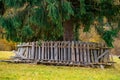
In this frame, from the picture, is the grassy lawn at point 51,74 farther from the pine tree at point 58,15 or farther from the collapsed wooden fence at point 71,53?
the pine tree at point 58,15

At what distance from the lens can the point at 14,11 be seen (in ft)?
61.5

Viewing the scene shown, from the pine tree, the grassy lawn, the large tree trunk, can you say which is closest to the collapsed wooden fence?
the pine tree

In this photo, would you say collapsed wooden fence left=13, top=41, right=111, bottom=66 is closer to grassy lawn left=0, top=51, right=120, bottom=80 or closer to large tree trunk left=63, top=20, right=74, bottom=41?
large tree trunk left=63, top=20, right=74, bottom=41

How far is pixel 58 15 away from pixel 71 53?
7.74 feet

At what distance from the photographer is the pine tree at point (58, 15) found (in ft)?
54.7

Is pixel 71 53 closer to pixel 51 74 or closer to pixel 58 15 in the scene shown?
pixel 58 15

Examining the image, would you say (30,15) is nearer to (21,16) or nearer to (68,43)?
(21,16)

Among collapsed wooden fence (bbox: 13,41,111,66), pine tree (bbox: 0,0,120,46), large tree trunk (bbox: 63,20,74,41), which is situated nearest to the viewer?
pine tree (bbox: 0,0,120,46)

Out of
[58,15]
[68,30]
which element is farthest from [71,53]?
[58,15]

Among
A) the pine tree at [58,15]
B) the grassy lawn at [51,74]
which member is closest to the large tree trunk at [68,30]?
the pine tree at [58,15]

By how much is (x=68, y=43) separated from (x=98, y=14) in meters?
2.27

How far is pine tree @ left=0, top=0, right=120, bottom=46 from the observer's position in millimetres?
16672

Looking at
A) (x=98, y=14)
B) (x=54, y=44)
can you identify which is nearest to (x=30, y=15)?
(x=54, y=44)

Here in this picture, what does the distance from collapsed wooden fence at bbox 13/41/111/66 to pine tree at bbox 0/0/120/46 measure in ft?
2.56
